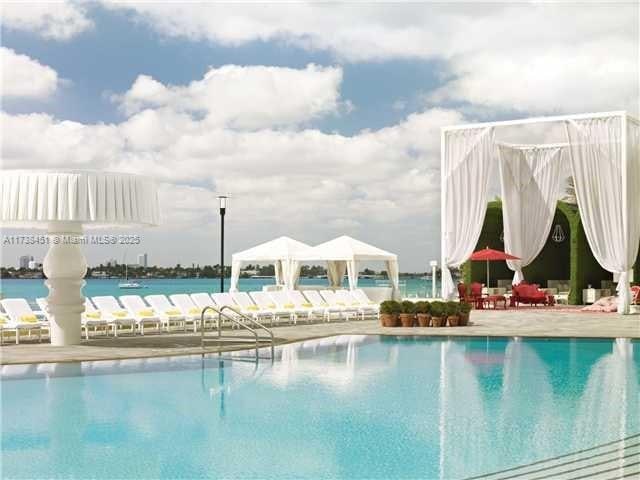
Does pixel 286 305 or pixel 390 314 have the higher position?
pixel 286 305

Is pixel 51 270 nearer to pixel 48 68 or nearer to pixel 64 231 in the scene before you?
pixel 64 231

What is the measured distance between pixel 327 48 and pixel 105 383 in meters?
27.2

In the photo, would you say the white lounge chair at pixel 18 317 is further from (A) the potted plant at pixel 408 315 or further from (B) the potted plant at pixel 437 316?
(B) the potted plant at pixel 437 316

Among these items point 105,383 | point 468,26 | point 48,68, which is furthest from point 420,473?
point 48,68

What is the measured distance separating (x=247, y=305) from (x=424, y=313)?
3762 mm

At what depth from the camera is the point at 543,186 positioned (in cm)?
2459

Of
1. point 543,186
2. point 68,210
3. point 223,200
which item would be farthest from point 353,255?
point 68,210

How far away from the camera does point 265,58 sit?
30172 mm

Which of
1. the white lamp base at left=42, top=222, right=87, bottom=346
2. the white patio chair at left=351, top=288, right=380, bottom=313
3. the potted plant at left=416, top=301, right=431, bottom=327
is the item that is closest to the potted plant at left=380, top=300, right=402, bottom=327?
the potted plant at left=416, top=301, right=431, bottom=327

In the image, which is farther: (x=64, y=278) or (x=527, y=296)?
(x=527, y=296)

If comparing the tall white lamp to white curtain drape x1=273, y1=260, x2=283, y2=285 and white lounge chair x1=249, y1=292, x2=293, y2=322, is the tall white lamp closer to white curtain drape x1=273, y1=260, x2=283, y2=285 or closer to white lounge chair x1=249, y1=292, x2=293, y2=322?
white lounge chair x1=249, y1=292, x2=293, y2=322

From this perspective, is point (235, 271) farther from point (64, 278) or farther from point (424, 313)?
point (64, 278)

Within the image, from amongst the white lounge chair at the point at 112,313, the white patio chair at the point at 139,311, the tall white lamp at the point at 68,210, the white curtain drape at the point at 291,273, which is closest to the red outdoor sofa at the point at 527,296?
the white curtain drape at the point at 291,273

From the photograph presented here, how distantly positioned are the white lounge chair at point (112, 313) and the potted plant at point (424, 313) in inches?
224
